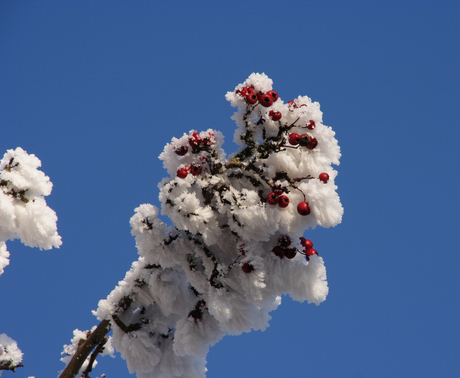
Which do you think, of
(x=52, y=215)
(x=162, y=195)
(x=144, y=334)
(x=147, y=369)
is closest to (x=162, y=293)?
(x=144, y=334)

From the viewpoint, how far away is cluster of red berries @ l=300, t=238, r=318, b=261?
12.6ft

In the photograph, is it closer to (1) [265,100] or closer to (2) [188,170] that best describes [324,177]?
(1) [265,100]

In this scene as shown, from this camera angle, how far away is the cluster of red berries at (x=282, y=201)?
349 cm

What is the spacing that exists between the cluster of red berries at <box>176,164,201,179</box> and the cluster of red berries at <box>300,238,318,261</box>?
107 centimetres

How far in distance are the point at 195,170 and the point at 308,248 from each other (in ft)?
3.81

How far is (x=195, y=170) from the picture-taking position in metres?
3.87

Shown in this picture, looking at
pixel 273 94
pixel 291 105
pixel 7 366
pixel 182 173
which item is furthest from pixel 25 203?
pixel 7 366

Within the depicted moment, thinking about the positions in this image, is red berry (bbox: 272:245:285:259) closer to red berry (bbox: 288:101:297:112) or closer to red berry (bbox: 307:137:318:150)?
red berry (bbox: 307:137:318:150)

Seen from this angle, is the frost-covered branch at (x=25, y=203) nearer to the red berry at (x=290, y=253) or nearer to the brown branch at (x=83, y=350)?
the brown branch at (x=83, y=350)

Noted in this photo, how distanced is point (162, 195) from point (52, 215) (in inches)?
33.8

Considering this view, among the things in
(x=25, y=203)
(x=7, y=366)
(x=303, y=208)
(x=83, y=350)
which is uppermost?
(x=303, y=208)

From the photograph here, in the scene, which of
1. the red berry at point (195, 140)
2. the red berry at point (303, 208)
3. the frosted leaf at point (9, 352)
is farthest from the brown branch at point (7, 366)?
the red berry at point (303, 208)

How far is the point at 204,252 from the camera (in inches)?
155

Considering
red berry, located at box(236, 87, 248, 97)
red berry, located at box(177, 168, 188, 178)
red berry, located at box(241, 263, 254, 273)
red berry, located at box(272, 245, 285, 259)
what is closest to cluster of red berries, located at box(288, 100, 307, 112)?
red berry, located at box(236, 87, 248, 97)
